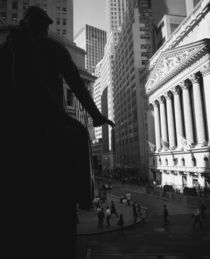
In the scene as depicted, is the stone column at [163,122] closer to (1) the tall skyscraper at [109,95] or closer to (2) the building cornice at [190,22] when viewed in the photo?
(2) the building cornice at [190,22]

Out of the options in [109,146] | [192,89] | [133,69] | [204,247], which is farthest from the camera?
[109,146]

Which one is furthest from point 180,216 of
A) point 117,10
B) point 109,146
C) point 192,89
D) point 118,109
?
point 117,10

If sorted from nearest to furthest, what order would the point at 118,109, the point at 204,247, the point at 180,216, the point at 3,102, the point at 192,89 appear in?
the point at 3,102 < the point at 204,247 < the point at 180,216 < the point at 192,89 < the point at 118,109

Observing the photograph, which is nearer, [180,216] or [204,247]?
[204,247]

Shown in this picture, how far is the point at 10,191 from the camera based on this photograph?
2.35m

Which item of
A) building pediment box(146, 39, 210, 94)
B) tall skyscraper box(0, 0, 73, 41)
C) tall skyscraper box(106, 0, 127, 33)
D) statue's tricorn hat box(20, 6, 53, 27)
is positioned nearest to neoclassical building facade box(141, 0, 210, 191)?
building pediment box(146, 39, 210, 94)

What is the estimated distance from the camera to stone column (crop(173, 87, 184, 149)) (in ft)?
169

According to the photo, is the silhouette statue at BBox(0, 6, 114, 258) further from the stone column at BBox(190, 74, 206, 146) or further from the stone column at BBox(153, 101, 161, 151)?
the stone column at BBox(153, 101, 161, 151)

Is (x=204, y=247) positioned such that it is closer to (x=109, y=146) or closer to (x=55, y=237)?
(x=55, y=237)

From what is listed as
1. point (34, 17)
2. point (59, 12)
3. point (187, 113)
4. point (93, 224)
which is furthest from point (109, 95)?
point (34, 17)

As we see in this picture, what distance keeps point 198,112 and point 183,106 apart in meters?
7.96

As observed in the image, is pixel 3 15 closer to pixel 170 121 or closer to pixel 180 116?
pixel 170 121

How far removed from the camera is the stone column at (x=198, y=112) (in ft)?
144

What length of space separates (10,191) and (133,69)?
81.9 m
